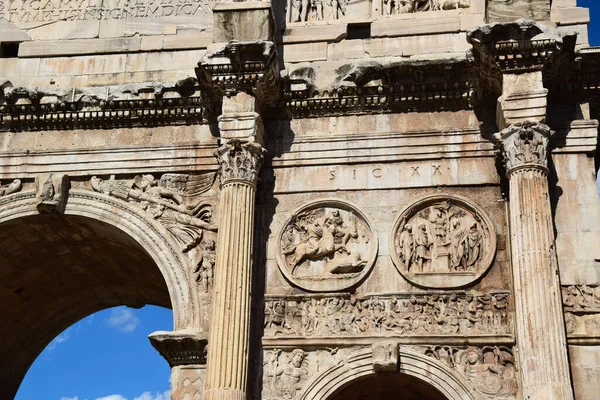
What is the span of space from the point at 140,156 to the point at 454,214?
431cm

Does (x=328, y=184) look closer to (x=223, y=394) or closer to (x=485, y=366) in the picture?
(x=485, y=366)

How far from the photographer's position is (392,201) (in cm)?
1184

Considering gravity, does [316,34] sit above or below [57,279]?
above

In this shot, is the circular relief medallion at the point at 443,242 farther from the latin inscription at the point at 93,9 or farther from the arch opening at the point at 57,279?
the latin inscription at the point at 93,9

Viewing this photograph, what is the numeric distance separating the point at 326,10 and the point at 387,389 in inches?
217

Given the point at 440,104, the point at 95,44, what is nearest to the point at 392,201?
the point at 440,104

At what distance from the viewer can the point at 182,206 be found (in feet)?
40.2

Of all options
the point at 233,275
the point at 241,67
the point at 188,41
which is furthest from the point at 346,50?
the point at 233,275

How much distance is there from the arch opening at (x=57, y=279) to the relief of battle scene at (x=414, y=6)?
4889 mm

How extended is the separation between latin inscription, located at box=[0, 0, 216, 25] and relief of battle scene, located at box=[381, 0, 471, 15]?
8.50ft

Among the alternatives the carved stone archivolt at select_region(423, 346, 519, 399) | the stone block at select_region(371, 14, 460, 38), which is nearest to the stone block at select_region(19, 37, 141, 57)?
the stone block at select_region(371, 14, 460, 38)

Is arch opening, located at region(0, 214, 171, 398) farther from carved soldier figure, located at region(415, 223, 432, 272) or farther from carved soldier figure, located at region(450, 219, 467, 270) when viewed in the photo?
carved soldier figure, located at region(450, 219, 467, 270)

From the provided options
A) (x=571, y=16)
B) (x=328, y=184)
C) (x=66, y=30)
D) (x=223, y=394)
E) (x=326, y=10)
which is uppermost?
(x=326, y=10)

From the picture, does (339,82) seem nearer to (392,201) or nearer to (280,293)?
(392,201)
